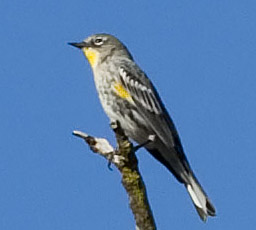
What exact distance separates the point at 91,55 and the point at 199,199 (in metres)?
2.75

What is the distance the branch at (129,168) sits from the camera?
6.96 metres

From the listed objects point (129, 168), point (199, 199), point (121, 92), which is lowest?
point (129, 168)

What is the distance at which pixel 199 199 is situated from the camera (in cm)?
936

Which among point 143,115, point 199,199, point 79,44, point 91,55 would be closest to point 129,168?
point 199,199

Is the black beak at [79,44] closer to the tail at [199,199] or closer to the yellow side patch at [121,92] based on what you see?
the yellow side patch at [121,92]

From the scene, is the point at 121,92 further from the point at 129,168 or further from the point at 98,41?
the point at 129,168

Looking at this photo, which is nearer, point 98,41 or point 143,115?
point 143,115

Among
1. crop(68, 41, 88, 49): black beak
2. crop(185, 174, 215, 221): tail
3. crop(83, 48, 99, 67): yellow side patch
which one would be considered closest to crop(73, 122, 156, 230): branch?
crop(185, 174, 215, 221): tail

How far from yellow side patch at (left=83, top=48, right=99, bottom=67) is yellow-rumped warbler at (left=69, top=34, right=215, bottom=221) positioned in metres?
0.33

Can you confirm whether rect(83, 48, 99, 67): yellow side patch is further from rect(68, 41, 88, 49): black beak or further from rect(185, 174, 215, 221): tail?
rect(185, 174, 215, 221): tail

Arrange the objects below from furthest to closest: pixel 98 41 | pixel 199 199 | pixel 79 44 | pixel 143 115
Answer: pixel 98 41, pixel 79 44, pixel 143 115, pixel 199 199

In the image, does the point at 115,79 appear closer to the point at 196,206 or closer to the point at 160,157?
the point at 160,157

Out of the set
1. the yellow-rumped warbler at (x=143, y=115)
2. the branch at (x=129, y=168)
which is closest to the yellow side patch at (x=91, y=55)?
the yellow-rumped warbler at (x=143, y=115)

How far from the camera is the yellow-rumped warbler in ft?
31.9
